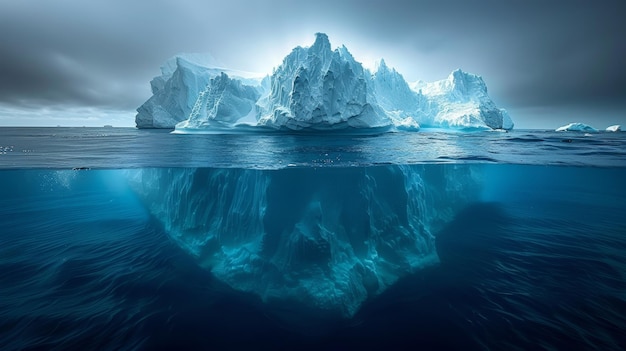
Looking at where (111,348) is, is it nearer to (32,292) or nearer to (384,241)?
(32,292)

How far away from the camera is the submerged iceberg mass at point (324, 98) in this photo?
23672 mm

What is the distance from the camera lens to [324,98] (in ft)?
76.8

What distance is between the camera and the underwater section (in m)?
7.30

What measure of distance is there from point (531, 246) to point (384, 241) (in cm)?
646

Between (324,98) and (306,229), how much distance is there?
18022 millimetres

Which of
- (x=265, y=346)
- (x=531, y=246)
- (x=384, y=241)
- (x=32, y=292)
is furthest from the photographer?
(x=531, y=246)

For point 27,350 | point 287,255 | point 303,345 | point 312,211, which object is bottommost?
point 303,345

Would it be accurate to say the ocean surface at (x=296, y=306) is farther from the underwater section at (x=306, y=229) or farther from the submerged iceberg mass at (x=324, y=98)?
the submerged iceberg mass at (x=324, y=98)

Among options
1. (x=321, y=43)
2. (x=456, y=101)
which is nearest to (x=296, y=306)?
(x=321, y=43)

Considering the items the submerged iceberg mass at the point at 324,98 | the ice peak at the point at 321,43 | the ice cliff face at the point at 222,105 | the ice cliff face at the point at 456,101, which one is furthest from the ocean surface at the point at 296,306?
the ice cliff face at the point at 456,101

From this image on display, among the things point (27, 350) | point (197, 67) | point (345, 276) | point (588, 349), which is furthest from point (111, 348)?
point (197, 67)

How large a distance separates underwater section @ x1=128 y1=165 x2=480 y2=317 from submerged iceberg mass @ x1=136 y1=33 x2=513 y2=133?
14060mm

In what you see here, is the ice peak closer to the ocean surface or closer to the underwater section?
the ocean surface

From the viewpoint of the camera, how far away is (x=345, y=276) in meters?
7.32
